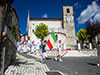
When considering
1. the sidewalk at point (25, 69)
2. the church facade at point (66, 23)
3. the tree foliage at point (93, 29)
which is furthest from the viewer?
the church facade at point (66, 23)

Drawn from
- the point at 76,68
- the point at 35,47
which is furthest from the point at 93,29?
the point at 76,68

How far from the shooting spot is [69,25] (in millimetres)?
38906

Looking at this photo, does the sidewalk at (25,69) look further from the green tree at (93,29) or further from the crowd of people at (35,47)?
the green tree at (93,29)

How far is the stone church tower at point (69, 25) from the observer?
124ft

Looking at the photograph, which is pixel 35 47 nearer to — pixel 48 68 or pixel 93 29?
pixel 48 68

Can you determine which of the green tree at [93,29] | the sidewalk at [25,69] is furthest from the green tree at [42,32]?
the sidewalk at [25,69]

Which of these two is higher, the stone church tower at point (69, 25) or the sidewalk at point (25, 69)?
the stone church tower at point (69, 25)

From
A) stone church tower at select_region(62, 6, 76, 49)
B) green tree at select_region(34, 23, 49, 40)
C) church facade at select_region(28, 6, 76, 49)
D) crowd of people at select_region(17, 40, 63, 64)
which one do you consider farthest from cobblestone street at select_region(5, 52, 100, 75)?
stone church tower at select_region(62, 6, 76, 49)

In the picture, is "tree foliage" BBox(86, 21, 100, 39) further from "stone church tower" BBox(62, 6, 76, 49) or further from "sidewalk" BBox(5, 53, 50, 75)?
"sidewalk" BBox(5, 53, 50, 75)

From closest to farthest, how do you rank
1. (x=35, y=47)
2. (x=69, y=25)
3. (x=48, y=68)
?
(x=48, y=68) → (x=35, y=47) → (x=69, y=25)

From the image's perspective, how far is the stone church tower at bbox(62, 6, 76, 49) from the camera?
37.7 metres

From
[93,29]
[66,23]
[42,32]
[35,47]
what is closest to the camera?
[35,47]

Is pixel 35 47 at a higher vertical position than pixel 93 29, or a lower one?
lower

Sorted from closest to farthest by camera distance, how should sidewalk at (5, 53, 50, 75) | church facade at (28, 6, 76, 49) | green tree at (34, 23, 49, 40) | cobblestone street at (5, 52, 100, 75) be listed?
1. sidewalk at (5, 53, 50, 75)
2. cobblestone street at (5, 52, 100, 75)
3. green tree at (34, 23, 49, 40)
4. church facade at (28, 6, 76, 49)
